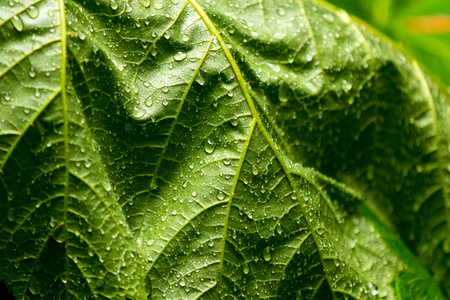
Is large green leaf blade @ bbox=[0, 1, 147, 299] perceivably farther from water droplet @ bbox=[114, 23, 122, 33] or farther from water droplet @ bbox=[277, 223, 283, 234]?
water droplet @ bbox=[277, 223, 283, 234]

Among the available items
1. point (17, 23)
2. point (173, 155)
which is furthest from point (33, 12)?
point (173, 155)

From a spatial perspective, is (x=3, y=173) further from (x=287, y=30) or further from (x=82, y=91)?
(x=287, y=30)

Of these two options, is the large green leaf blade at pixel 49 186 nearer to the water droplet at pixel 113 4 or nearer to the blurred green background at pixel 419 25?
the water droplet at pixel 113 4

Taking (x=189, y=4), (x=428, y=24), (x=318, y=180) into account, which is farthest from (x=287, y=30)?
(x=428, y=24)

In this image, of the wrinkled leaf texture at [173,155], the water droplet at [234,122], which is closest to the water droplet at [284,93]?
the wrinkled leaf texture at [173,155]

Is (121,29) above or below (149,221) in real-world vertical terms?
above

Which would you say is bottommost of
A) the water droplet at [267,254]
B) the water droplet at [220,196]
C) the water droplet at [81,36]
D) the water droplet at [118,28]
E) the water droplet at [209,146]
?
the water droplet at [267,254]
